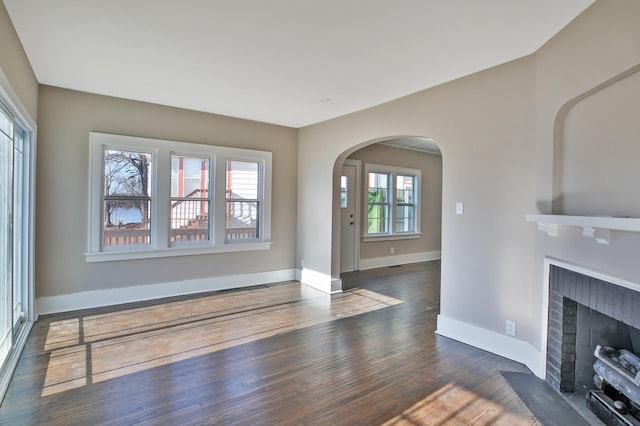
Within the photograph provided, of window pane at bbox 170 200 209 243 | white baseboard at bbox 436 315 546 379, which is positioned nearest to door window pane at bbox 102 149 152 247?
window pane at bbox 170 200 209 243

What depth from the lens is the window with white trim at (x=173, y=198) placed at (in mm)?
4215

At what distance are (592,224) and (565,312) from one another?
0.85 metres

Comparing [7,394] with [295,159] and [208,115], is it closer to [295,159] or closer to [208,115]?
[208,115]

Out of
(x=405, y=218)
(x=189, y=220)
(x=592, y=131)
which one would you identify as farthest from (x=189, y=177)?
(x=405, y=218)

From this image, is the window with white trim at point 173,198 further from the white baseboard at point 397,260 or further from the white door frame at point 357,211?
the white baseboard at point 397,260

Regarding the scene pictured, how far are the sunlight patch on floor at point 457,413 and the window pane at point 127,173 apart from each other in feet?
13.2

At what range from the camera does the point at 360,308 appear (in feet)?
14.1

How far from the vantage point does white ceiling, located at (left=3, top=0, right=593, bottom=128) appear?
2236 millimetres

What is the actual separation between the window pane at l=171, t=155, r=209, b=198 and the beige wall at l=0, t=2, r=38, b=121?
1.58 meters

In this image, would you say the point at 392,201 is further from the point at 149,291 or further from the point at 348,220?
the point at 149,291

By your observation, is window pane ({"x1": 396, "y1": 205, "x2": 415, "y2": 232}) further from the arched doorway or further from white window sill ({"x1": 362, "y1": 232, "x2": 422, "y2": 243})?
white window sill ({"x1": 362, "y1": 232, "x2": 422, "y2": 243})

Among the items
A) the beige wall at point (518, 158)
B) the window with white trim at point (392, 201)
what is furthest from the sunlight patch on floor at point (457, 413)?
the window with white trim at point (392, 201)

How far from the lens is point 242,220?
5.35 meters

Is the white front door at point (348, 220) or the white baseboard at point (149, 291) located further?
the white front door at point (348, 220)
